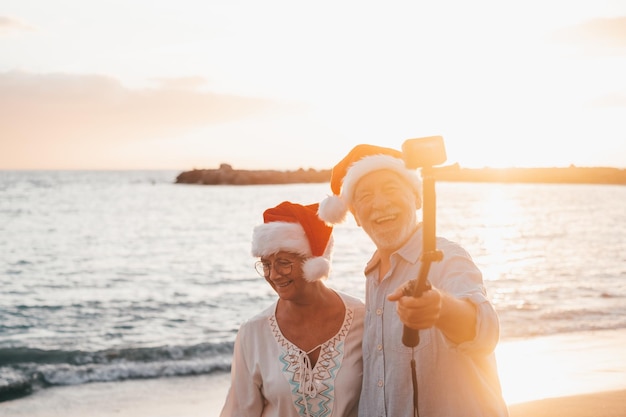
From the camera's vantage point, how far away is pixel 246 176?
91.2 m

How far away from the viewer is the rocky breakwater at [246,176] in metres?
90.1

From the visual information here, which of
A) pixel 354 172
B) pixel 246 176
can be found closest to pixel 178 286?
pixel 354 172

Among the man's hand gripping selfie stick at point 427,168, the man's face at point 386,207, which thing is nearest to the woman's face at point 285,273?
the man's face at point 386,207

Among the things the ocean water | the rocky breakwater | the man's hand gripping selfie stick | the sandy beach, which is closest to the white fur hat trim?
the man's hand gripping selfie stick

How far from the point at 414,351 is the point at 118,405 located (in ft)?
21.1

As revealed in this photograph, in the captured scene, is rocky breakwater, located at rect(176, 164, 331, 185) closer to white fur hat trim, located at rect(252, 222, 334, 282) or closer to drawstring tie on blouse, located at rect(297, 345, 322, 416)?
white fur hat trim, located at rect(252, 222, 334, 282)

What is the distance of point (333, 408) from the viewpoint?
352cm

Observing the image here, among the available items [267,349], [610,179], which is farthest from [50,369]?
[610,179]

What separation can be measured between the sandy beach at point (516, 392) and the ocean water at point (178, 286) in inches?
23.4

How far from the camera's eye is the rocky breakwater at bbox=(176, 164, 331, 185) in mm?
90125

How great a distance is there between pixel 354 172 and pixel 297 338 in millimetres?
919

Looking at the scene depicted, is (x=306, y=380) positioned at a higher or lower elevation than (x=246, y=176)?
lower

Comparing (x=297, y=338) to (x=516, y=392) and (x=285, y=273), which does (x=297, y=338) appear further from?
(x=516, y=392)

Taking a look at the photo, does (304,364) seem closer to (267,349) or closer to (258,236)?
(267,349)
